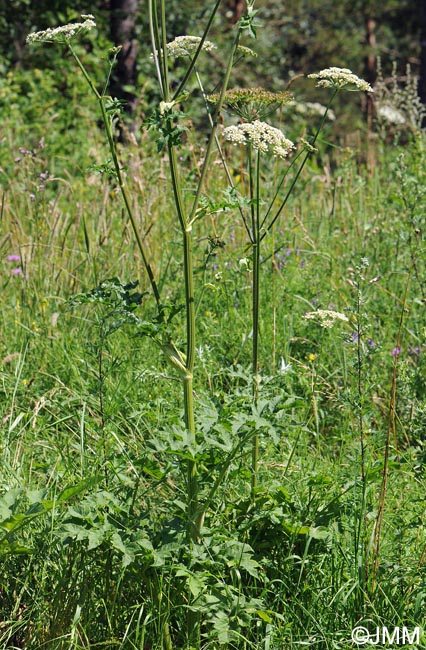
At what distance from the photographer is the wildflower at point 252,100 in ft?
8.07

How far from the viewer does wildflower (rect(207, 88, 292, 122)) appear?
8.07ft

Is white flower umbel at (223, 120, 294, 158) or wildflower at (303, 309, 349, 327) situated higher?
white flower umbel at (223, 120, 294, 158)

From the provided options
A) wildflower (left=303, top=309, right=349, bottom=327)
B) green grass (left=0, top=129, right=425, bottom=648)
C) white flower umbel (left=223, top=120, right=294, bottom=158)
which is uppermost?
white flower umbel (left=223, top=120, right=294, bottom=158)

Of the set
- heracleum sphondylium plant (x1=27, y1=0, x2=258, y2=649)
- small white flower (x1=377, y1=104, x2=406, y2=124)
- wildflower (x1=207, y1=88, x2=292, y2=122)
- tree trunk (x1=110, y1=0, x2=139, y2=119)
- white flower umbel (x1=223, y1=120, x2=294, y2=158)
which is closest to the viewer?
heracleum sphondylium plant (x1=27, y1=0, x2=258, y2=649)

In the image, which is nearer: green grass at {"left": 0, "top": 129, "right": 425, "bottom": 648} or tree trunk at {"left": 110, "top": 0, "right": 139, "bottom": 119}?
green grass at {"left": 0, "top": 129, "right": 425, "bottom": 648}

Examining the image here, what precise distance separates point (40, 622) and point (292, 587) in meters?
0.71

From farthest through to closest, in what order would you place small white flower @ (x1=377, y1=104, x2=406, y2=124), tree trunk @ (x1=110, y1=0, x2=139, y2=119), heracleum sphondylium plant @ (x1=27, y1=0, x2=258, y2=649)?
1. tree trunk @ (x1=110, y1=0, x2=139, y2=119)
2. small white flower @ (x1=377, y1=104, x2=406, y2=124)
3. heracleum sphondylium plant @ (x1=27, y1=0, x2=258, y2=649)

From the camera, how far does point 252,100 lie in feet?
8.14

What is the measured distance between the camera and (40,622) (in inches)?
91.1

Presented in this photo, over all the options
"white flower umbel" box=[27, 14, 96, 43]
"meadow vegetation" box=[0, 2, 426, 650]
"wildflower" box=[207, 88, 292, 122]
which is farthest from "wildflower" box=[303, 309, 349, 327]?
"white flower umbel" box=[27, 14, 96, 43]

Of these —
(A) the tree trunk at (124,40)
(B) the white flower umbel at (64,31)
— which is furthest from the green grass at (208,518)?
(A) the tree trunk at (124,40)

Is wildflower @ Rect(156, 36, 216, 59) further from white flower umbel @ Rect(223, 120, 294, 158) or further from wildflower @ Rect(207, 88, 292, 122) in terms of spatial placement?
white flower umbel @ Rect(223, 120, 294, 158)

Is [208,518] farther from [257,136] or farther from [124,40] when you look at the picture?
[124,40]

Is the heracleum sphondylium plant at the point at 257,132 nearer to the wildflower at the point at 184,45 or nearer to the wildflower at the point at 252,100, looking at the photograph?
the wildflower at the point at 252,100
